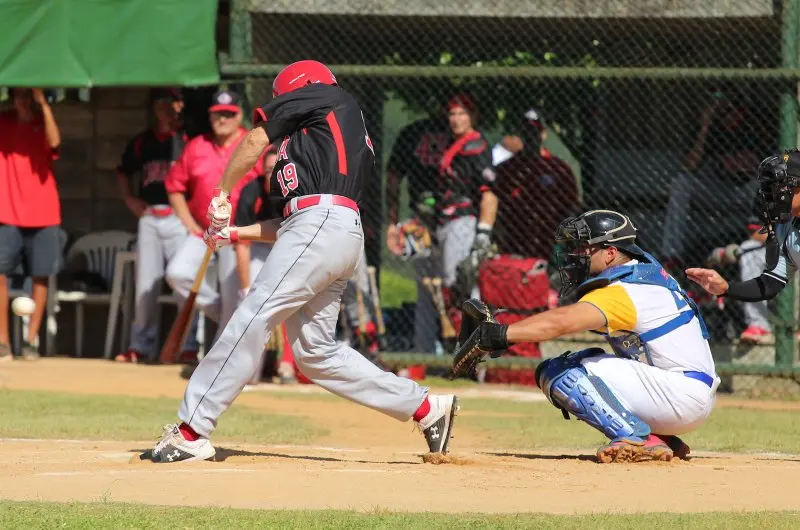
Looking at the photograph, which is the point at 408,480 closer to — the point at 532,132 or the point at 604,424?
the point at 604,424

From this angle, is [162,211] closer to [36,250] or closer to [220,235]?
[36,250]

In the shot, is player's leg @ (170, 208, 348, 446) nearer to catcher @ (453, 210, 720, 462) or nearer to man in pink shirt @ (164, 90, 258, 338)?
catcher @ (453, 210, 720, 462)

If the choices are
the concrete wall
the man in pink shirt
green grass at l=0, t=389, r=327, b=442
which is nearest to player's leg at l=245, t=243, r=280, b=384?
the man in pink shirt

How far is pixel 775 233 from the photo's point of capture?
6.41 metres

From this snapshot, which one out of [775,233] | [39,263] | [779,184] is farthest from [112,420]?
[779,184]

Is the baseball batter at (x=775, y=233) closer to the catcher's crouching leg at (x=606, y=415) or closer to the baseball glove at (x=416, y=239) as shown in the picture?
the catcher's crouching leg at (x=606, y=415)

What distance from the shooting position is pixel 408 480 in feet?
18.2

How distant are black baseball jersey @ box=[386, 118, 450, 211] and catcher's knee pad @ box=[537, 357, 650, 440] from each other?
187 inches

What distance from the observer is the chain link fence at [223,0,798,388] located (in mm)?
10266

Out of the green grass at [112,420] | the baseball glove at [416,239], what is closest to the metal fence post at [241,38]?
the baseball glove at [416,239]

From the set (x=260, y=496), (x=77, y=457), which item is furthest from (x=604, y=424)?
(x=77, y=457)

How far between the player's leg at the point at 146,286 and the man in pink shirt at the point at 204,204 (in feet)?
1.76

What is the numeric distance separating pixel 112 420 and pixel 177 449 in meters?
2.28

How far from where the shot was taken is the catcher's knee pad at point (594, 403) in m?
5.98
